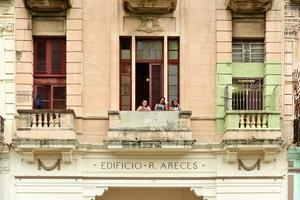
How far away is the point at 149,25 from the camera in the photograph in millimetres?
27797

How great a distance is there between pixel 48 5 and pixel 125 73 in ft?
9.36

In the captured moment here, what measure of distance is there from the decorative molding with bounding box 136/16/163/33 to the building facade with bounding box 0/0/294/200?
1.1 inches

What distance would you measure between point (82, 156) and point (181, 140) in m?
2.75

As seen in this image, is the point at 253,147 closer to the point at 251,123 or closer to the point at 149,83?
the point at 251,123

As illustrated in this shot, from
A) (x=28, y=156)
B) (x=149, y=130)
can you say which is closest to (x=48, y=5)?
(x=28, y=156)

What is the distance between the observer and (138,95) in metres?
28.0

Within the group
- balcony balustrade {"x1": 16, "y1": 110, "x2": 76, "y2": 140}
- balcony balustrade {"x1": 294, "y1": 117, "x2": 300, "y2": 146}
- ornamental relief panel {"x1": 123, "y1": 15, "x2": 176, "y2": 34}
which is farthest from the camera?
ornamental relief panel {"x1": 123, "y1": 15, "x2": 176, "y2": 34}

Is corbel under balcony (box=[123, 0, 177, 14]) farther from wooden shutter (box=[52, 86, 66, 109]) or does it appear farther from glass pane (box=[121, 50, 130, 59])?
wooden shutter (box=[52, 86, 66, 109])

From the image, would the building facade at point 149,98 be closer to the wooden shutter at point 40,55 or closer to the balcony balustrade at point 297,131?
the wooden shutter at point 40,55

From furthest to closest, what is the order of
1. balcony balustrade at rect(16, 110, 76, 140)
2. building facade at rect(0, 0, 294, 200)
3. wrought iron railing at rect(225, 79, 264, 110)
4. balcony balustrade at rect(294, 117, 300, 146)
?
wrought iron railing at rect(225, 79, 264, 110) → balcony balustrade at rect(294, 117, 300, 146) → building facade at rect(0, 0, 294, 200) → balcony balustrade at rect(16, 110, 76, 140)

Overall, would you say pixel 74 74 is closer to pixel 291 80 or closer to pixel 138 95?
pixel 138 95

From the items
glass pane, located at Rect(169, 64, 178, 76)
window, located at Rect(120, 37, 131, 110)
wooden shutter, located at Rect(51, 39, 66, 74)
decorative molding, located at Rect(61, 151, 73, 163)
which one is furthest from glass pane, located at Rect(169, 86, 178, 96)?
decorative molding, located at Rect(61, 151, 73, 163)

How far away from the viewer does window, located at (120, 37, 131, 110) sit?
27922mm

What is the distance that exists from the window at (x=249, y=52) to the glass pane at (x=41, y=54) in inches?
208
